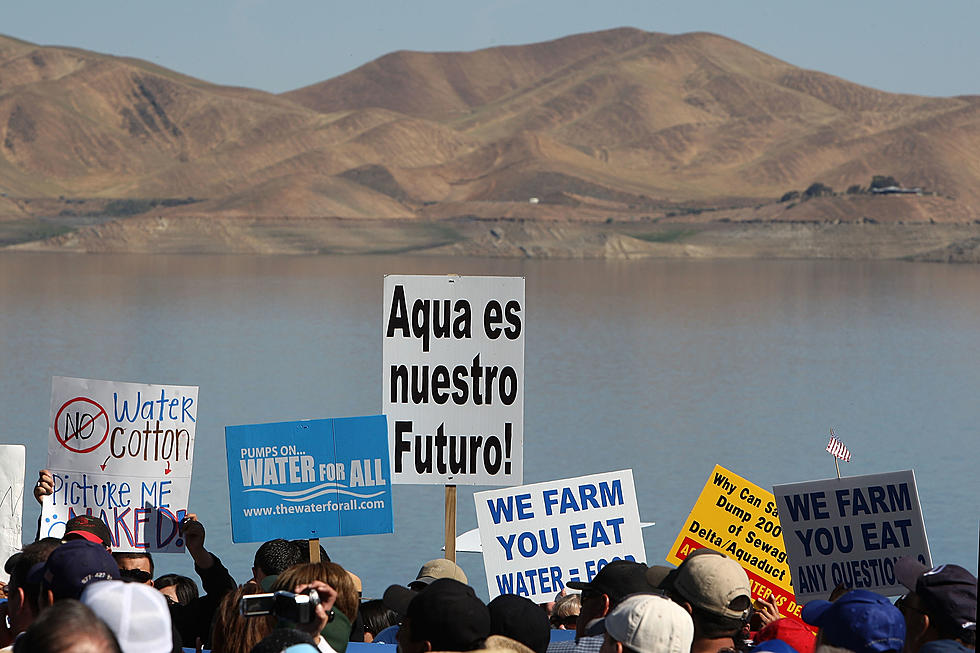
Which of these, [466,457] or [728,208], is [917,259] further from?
[466,457]

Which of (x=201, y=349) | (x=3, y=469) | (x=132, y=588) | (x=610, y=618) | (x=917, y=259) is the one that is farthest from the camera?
(x=917, y=259)

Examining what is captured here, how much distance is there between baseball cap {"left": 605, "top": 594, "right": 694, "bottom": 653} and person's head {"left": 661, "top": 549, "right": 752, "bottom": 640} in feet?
1.99

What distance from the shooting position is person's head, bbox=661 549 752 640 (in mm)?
4148

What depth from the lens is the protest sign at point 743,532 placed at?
273 inches

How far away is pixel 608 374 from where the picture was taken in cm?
4041

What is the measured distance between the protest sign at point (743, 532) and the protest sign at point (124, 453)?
230 cm

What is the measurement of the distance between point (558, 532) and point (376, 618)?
134 centimetres

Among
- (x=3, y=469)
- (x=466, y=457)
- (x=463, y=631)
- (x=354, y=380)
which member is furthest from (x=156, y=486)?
(x=354, y=380)

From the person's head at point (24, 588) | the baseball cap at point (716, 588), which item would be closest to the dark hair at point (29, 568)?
the person's head at point (24, 588)

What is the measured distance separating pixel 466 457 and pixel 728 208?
15711 cm

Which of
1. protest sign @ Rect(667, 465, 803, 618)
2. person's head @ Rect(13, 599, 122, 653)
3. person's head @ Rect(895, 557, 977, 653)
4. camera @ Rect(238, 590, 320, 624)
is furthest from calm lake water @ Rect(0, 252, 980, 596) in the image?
person's head @ Rect(13, 599, 122, 653)

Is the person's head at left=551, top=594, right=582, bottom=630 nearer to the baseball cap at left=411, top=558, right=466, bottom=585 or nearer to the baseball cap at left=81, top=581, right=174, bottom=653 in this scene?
the baseball cap at left=411, top=558, right=466, bottom=585

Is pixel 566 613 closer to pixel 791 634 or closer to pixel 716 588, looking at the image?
pixel 791 634

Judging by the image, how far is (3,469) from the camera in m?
6.35
